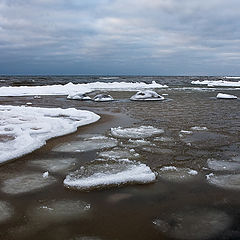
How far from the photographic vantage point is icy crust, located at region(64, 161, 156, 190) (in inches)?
176

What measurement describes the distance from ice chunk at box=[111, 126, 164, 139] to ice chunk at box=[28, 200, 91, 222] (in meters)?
4.16

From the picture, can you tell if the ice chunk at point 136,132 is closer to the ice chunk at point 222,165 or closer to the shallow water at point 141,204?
the shallow water at point 141,204

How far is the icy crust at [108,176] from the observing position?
176 inches

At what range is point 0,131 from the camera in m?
8.43

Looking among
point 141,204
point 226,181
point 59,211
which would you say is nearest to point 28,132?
point 59,211

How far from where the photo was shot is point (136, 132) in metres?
8.56

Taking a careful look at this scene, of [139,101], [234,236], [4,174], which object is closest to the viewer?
[234,236]

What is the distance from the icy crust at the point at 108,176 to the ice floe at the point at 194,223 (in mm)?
1137

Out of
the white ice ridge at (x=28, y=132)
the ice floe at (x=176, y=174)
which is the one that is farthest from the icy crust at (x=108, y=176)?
the white ice ridge at (x=28, y=132)

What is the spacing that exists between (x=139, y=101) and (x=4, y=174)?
15.8 metres

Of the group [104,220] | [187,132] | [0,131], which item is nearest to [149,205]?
[104,220]

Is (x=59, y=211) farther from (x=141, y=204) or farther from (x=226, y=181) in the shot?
(x=226, y=181)

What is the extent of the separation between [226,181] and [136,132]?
411cm

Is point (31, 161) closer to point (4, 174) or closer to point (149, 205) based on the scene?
point (4, 174)
